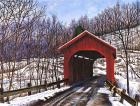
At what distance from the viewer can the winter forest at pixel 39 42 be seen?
2348 centimetres

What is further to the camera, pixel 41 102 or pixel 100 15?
pixel 100 15

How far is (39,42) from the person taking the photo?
175 ft

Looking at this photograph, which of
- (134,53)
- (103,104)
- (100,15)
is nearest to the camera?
(103,104)

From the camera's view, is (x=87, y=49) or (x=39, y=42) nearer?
(x=87, y=49)

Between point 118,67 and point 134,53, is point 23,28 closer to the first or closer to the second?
point 118,67

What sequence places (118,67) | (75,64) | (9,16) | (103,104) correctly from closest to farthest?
1. (103,104)
2. (9,16)
3. (75,64)
4. (118,67)

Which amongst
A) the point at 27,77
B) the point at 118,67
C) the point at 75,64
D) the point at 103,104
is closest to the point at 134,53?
the point at 118,67

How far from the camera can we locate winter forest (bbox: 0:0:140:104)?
23.5m

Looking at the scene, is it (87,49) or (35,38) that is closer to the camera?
(87,49)

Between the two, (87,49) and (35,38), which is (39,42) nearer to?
(35,38)

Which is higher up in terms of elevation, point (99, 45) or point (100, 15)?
point (100, 15)

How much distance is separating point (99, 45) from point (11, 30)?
989 cm

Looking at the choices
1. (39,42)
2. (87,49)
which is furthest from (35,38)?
(87,49)

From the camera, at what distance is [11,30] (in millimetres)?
22172
